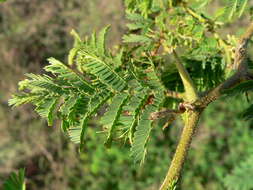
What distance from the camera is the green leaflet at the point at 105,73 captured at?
88 cm

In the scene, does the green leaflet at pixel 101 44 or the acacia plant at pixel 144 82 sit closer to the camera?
the acacia plant at pixel 144 82

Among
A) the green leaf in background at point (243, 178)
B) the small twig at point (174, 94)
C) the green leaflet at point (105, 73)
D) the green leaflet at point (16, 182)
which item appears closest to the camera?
the green leaflet at point (16, 182)

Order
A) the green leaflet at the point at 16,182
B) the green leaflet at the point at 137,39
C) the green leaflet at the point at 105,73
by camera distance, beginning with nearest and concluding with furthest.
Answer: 1. the green leaflet at the point at 16,182
2. the green leaflet at the point at 105,73
3. the green leaflet at the point at 137,39

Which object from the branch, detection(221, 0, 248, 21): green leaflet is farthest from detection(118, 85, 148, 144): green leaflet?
detection(221, 0, 248, 21): green leaflet

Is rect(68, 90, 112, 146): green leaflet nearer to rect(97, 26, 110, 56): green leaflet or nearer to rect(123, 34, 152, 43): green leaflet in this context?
rect(97, 26, 110, 56): green leaflet

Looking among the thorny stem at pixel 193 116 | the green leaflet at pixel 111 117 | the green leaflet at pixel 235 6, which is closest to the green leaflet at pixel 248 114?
the thorny stem at pixel 193 116

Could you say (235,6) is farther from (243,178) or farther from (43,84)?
(243,178)

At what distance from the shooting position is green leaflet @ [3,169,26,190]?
77cm

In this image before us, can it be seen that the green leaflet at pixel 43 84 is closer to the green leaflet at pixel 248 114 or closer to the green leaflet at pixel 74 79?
the green leaflet at pixel 74 79

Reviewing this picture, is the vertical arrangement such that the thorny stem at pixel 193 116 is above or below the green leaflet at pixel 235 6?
below

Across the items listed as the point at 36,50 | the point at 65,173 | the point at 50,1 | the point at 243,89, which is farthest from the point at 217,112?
the point at 243,89

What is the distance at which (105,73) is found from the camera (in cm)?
89

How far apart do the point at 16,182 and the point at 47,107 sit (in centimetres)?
15

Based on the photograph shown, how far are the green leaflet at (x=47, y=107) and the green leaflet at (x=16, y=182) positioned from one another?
0.38ft
